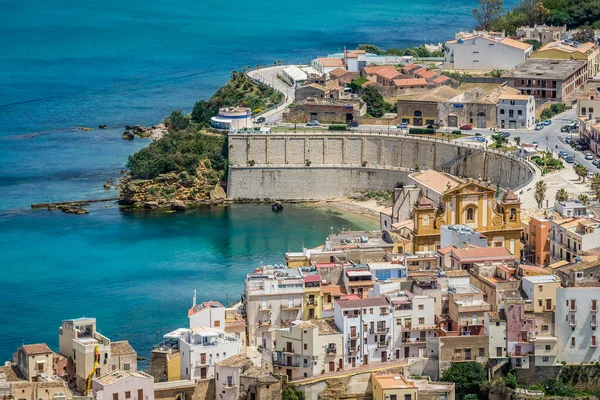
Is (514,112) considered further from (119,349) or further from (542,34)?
(119,349)

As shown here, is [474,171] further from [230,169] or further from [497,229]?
[497,229]

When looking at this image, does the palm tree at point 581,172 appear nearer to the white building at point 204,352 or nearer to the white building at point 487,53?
the white building at point 487,53

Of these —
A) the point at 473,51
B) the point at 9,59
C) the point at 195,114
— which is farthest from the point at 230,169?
the point at 9,59

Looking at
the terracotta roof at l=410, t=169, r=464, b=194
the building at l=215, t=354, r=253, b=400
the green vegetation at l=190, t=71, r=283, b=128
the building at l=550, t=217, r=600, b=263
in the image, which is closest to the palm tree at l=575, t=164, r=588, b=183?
the terracotta roof at l=410, t=169, r=464, b=194

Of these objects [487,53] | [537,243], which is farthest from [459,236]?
[487,53]

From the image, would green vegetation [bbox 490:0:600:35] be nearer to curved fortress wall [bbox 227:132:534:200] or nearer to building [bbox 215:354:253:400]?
curved fortress wall [bbox 227:132:534:200]

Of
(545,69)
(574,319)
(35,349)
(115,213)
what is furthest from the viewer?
(545,69)

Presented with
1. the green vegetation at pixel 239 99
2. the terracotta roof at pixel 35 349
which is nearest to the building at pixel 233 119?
the green vegetation at pixel 239 99
